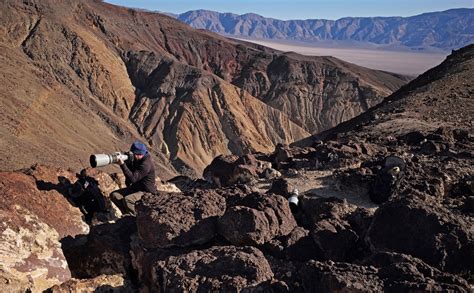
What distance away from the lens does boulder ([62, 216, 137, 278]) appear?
18.6 ft

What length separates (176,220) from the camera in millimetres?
5316

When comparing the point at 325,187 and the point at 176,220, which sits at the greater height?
the point at 176,220

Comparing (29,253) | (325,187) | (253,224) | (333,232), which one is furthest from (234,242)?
(325,187)

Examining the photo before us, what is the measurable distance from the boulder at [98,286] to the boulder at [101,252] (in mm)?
430

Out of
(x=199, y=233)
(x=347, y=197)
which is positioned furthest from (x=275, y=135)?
(x=199, y=233)

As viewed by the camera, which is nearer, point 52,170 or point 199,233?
point 199,233

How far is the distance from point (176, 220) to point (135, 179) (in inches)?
92.2

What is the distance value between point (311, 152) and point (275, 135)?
38.6m

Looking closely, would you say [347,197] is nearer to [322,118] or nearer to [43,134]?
[43,134]

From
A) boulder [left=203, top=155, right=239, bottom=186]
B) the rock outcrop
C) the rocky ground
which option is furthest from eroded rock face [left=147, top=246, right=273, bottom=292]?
the rock outcrop

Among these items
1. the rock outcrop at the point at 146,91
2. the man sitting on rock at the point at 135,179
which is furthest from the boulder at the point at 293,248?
the rock outcrop at the point at 146,91

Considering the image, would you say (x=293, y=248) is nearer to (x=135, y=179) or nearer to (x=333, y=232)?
(x=333, y=232)

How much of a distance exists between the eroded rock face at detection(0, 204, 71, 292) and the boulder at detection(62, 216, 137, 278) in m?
0.29

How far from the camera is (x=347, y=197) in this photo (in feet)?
27.6
